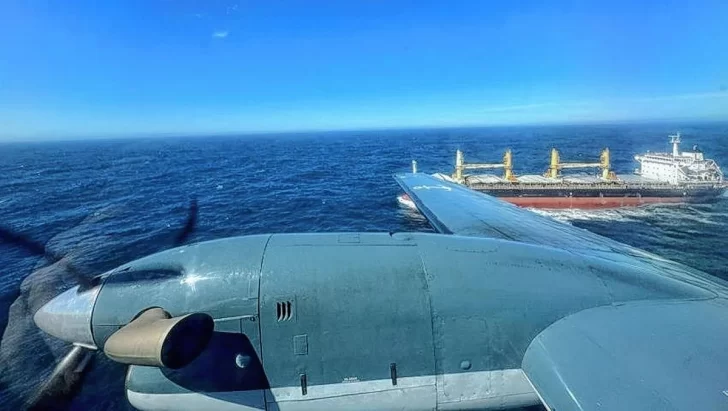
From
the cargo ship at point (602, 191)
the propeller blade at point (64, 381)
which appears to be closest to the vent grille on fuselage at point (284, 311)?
the propeller blade at point (64, 381)

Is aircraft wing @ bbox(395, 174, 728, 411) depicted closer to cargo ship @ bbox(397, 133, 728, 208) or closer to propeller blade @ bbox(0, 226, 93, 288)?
propeller blade @ bbox(0, 226, 93, 288)

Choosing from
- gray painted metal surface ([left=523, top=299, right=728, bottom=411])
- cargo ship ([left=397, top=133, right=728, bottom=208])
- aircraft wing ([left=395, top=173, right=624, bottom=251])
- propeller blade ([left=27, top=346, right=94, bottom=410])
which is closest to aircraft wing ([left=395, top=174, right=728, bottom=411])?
gray painted metal surface ([left=523, top=299, right=728, bottom=411])

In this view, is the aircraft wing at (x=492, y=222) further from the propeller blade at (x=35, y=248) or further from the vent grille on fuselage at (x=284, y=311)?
the propeller blade at (x=35, y=248)

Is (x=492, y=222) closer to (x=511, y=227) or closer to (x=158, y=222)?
(x=511, y=227)

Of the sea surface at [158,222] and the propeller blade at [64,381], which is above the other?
the propeller blade at [64,381]

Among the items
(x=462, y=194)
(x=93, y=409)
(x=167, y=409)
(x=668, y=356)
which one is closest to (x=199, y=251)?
(x=167, y=409)

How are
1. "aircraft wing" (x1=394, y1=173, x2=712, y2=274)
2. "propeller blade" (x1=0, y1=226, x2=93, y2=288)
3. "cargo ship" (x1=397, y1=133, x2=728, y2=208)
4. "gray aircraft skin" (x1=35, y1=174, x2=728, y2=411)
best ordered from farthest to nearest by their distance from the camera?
"cargo ship" (x1=397, y1=133, x2=728, y2=208) → "aircraft wing" (x1=394, y1=173, x2=712, y2=274) → "propeller blade" (x1=0, y1=226, x2=93, y2=288) → "gray aircraft skin" (x1=35, y1=174, x2=728, y2=411)
